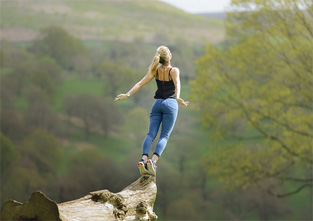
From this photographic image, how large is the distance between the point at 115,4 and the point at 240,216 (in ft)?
46.9

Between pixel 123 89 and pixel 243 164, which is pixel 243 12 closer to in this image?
pixel 243 164

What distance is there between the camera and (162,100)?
727 centimetres

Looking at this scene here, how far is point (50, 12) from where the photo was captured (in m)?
29.5

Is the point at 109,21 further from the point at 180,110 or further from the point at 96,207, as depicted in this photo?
the point at 96,207

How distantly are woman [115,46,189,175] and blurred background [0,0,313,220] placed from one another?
11.5 meters

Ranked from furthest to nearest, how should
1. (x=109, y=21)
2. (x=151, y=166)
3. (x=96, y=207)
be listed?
(x=109, y=21) < (x=151, y=166) < (x=96, y=207)

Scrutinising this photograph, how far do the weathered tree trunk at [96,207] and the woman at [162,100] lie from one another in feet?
1.18

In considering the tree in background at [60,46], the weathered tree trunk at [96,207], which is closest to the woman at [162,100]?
the weathered tree trunk at [96,207]

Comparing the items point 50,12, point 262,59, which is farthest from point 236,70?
point 50,12

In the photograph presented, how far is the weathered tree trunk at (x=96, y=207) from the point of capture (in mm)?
5402

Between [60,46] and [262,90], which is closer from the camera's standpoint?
[262,90]

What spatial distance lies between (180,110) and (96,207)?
1937 cm

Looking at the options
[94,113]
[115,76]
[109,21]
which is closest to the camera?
[94,113]

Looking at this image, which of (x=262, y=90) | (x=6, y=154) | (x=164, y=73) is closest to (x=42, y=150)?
(x=6, y=154)
